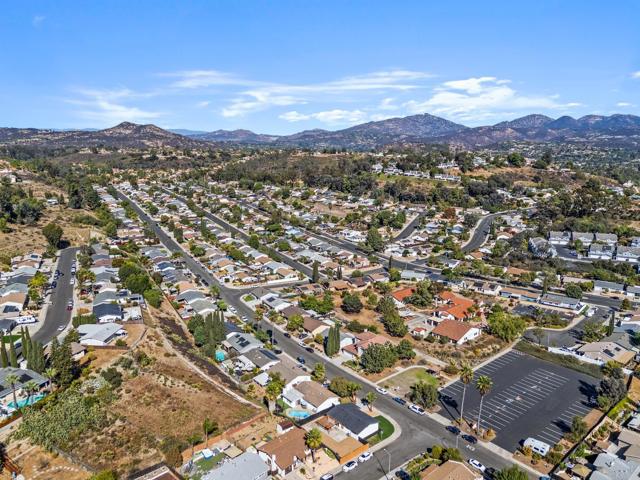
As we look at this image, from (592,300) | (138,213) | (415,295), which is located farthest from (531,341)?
(138,213)

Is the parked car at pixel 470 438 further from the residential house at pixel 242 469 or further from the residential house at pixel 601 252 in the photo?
the residential house at pixel 601 252

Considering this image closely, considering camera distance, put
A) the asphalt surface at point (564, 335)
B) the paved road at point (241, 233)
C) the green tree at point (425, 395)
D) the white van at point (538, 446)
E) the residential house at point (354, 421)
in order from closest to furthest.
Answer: the white van at point (538, 446) < the residential house at point (354, 421) < the green tree at point (425, 395) < the asphalt surface at point (564, 335) < the paved road at point (241, 233)

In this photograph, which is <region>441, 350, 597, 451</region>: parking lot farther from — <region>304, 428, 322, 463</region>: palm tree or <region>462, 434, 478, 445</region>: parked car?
<region>304, 428, 322, 463</region>: palm tree

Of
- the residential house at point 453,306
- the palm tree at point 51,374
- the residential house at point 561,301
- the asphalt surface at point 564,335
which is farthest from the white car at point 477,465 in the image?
the residential house at point 561,301

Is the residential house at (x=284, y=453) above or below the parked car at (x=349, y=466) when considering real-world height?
above

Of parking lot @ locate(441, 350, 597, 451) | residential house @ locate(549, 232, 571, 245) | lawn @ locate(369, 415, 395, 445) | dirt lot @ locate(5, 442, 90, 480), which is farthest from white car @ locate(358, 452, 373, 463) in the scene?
residential house @ locate(549, 232, 571, 245)

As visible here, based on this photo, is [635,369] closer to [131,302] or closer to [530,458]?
[530,458]

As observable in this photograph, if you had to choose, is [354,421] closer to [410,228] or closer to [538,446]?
[538,446]
